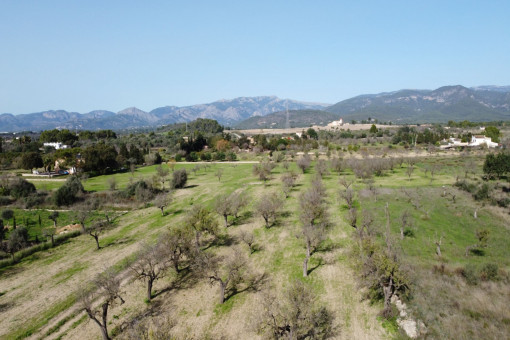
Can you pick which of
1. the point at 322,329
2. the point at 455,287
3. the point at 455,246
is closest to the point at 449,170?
the point at 455,246

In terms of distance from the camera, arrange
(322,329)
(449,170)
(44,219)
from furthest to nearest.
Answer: (449,170), (44,219), (322,329)

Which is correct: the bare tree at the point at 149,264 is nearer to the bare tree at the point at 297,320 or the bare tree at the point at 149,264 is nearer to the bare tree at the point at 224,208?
the bare tree at the point at 297,320

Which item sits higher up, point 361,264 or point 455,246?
point 361,264

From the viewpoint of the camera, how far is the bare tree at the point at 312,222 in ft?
118

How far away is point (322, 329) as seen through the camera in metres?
23.5

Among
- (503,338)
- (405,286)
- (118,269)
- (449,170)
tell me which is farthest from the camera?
(449,170)

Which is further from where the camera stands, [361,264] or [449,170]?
[449,170]

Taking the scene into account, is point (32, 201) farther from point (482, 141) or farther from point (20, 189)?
point (482, 141)

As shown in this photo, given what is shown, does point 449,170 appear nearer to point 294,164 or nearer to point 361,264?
point 294,164

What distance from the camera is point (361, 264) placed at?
2647 centimetres

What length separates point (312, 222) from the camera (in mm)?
45312

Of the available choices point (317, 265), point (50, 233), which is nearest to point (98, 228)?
point (50, 233)

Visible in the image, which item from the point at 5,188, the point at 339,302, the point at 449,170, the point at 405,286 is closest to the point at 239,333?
the point at 339,302

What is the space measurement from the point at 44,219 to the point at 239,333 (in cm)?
5130
